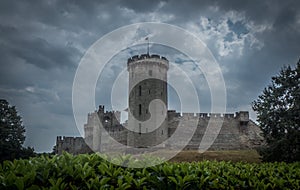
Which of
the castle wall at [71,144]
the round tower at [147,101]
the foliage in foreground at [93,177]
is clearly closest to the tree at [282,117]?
the foliage in foreground at [93,177]

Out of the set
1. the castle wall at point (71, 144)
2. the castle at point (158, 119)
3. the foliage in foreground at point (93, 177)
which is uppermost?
the castle at point (158, 119)

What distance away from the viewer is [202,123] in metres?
47.7

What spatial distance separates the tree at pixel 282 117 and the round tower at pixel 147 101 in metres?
22.8

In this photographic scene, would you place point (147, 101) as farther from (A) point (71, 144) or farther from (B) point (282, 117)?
(B) point (282, 117)

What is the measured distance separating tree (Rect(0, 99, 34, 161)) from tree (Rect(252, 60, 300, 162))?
23.5m

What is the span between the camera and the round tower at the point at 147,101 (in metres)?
45.5

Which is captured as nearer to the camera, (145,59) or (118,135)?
(145,59)

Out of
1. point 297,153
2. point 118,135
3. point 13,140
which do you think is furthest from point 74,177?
point 118,135

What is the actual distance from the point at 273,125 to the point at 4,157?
2546 centimetres

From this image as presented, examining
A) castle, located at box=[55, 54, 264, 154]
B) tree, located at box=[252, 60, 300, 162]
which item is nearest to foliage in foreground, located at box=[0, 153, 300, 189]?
tree, located at box=[252, 60, 300, 162]

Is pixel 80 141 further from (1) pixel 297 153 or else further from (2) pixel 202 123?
(1) pixel 297 153

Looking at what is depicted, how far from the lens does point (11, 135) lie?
34.8 meters

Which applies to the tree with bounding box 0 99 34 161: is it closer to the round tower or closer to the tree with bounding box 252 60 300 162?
the round tower

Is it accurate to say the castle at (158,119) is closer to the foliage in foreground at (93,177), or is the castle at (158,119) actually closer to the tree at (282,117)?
the tree at (282,117)
